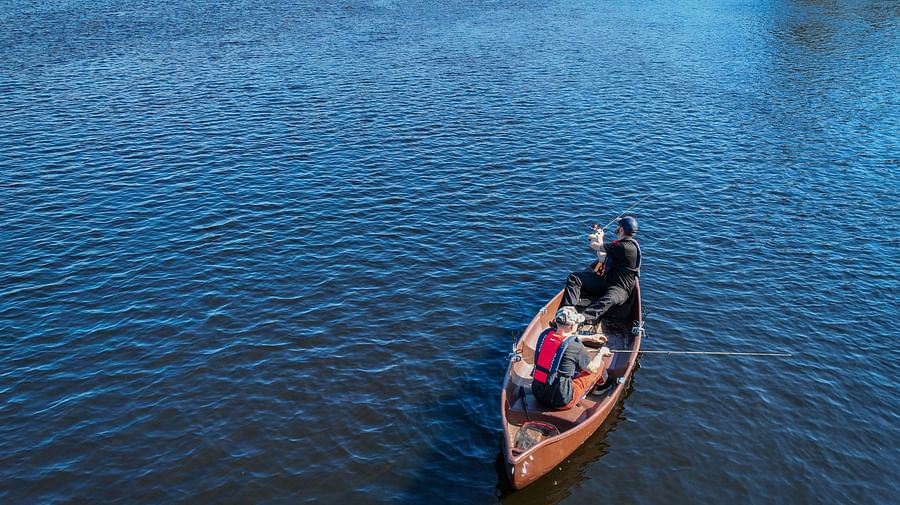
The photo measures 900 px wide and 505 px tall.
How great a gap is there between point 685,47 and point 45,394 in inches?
2479

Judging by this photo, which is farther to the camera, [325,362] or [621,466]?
[325,362]

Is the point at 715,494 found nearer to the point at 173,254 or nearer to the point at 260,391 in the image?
the point at 260,391

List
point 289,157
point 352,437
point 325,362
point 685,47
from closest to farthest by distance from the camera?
point 352,437
point 325,362
point 289,157
point 685,47

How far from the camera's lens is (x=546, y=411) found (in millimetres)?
18500

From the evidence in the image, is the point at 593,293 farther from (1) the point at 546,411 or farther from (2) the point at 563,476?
(2) the point at 563,476

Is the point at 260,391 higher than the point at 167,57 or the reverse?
the reverse

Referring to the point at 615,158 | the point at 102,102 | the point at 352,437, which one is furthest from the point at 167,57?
the point at 352,437

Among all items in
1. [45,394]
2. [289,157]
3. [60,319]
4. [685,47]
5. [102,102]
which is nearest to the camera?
[45,394]

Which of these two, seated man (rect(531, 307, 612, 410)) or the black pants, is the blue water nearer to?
seated man (rect(531, 307, 612, 410))

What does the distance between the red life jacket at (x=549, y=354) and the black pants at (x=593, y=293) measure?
13.8 ft

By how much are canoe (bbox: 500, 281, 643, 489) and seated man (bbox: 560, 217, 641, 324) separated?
21.5 inches

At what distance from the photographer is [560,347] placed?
17734 millimetres

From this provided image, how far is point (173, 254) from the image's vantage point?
27922 millimetres

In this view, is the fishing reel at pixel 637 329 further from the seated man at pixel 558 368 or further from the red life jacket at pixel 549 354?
the red life jacket at pixel 549 354
